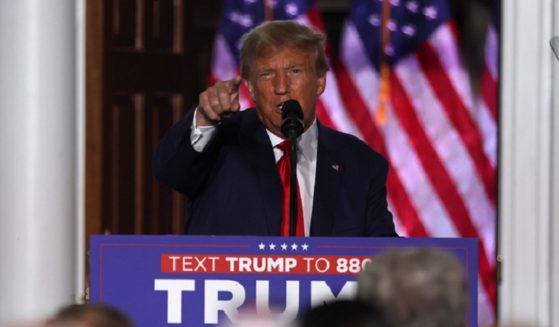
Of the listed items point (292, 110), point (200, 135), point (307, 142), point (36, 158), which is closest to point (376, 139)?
point (36, 158)

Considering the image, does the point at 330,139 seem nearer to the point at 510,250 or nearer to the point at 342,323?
the point at 510,250

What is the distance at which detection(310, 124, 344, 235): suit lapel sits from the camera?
4062mm

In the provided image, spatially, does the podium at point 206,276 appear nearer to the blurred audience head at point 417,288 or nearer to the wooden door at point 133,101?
the blurred audience head at point 417,288

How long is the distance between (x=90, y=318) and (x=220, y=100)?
69.3 inches

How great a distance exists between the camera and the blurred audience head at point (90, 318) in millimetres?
2020

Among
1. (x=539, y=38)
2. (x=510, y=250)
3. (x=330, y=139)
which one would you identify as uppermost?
(x=539, y=38)

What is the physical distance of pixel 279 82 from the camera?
4129mm

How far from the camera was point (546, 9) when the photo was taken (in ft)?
18.6

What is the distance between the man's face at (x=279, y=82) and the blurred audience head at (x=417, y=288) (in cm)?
187

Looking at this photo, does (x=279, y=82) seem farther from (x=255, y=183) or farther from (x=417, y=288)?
(x=417, y=288)

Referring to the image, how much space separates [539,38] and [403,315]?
374 cm

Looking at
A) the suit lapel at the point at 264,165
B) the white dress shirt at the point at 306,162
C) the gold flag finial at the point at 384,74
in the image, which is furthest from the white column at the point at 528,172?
the gold flag finial at the point at 384,74

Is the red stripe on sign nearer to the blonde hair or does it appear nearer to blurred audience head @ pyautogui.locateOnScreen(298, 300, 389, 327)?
the blonde hair

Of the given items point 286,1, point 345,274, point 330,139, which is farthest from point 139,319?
point 286,1
